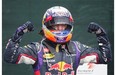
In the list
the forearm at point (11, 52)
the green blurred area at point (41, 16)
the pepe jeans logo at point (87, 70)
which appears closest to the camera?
the forearm at point (11, 52)

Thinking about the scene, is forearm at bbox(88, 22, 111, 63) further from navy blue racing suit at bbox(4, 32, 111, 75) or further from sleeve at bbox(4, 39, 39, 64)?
sleeve at bbox(4, 39, 39, 64)

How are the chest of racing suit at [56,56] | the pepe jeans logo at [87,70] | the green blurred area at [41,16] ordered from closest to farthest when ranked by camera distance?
the chest of racing suit at [56,56]
the pepe jeans logo at [87,70]
the green blurred area at [41,16]

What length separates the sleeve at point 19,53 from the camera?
325 centimetres

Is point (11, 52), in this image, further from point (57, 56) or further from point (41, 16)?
point (41, 16)

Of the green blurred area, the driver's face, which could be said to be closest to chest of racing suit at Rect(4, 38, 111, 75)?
the driver's face

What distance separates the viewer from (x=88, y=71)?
15.8 ft

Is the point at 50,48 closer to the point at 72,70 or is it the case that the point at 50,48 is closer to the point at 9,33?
the point at 72,70

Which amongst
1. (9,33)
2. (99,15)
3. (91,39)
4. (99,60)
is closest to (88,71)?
(91,39)

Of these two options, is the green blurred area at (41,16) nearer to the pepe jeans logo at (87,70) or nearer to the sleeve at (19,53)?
the pepe jeans logo at (87,70)

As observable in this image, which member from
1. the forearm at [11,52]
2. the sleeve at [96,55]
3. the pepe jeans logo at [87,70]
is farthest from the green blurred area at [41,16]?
the forearm at [11,52]

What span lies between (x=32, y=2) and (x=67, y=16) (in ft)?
5.29

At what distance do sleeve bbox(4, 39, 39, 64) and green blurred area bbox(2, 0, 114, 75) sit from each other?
1460mm

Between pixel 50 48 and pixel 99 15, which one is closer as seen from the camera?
pixel 50 48

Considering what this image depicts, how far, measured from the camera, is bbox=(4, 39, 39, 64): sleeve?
3254mm
